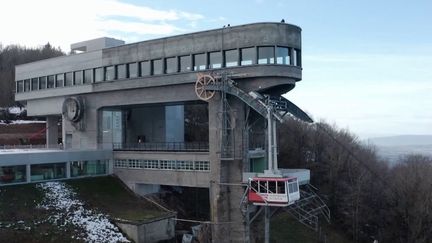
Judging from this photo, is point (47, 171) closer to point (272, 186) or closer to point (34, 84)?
point (34, 84)

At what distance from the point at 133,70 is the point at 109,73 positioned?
316cm

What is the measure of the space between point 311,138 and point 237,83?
29.5m

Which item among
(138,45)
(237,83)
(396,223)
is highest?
(138,45)

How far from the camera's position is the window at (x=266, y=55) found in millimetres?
33812

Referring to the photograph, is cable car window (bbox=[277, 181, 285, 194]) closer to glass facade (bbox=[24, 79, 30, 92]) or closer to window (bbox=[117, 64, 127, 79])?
window (bbox=[117, 64, 127, 79])

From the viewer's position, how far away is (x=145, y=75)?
4034cm

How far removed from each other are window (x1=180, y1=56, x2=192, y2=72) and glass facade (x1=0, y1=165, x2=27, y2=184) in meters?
14.6

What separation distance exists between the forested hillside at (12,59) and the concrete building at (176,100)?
3918 centimetres

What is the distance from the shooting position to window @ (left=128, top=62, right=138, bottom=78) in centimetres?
4109

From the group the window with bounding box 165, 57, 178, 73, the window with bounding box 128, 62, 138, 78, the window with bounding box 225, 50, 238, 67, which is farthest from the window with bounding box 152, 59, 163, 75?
the window with bounding box 225, 50, 238, 67

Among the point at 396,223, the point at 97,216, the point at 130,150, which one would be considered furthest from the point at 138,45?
the point at 396,223

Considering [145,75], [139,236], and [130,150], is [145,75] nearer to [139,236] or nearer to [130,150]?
[130,150]

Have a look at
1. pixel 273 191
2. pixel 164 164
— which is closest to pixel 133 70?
pixel 164 164

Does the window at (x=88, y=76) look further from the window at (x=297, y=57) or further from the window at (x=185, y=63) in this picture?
the window at (x=297, y=57)
